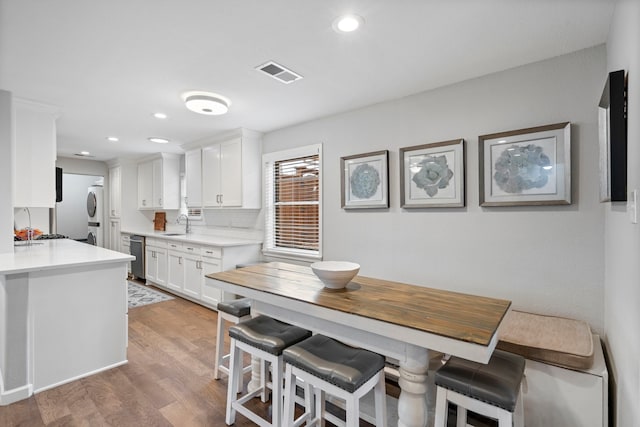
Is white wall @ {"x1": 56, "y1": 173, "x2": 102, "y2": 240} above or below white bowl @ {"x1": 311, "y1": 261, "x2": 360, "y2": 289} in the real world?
above

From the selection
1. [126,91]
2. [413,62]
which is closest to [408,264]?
[413,62]

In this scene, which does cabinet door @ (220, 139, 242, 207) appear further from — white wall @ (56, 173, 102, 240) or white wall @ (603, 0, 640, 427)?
white wall @ (56, 173, 102, 240)

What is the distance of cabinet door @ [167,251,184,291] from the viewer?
4.59 metres

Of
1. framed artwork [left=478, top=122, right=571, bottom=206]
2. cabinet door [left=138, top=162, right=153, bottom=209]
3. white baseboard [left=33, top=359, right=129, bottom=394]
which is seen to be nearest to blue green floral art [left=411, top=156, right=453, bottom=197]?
framed artwork [left=478, top=122, right=571, bottom=206]

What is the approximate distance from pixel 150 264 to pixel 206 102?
3.66 metres

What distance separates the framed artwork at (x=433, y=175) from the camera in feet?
8.48

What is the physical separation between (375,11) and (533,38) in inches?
43.2

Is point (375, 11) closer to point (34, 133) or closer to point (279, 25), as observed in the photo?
point (279, 25)

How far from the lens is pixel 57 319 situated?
2.35 metres

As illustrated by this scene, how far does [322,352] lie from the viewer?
158cm

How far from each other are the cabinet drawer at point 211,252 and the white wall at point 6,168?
6.26 ft

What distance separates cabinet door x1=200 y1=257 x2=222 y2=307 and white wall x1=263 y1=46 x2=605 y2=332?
1.75m

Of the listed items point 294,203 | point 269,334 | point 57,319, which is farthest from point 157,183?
point 269,334

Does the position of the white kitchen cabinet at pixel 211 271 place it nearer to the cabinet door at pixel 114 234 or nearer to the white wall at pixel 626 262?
the cabinet door at pixel 114 234
